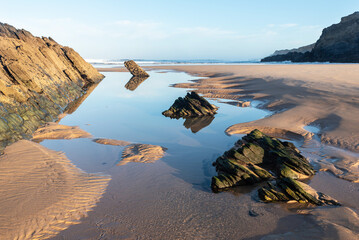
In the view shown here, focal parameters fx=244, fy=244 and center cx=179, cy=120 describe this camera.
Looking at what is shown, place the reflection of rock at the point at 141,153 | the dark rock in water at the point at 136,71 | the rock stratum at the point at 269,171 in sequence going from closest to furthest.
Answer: the rock stratum at the point at 269,171, the reflection of rock at the point at 141,153, the dark rock in water at the point at 136,71

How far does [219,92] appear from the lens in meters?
24.5

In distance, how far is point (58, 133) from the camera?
12.0 metres

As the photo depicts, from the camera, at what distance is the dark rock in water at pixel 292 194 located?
605 cm

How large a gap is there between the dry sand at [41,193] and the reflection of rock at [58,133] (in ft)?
7.87

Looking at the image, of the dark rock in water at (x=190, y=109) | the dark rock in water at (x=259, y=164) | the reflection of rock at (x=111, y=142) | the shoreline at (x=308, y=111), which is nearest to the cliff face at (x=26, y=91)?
the reflection of rock at (x=111, y=142)

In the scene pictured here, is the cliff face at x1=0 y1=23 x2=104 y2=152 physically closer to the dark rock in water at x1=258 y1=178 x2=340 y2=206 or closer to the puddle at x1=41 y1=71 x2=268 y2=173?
the puddle at x1=41 y1=71 x2=268 y2=173

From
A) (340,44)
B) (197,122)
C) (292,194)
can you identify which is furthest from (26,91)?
(340,44)

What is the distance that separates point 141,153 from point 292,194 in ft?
17.8

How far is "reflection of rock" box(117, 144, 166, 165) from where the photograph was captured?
29.2 feet

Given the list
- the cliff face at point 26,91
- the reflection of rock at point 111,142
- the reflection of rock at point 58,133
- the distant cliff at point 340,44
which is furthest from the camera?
the distant cliff at point 340,44

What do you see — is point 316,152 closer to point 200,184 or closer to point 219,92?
point 200,184

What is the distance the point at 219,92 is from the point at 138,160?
17090 millimetres

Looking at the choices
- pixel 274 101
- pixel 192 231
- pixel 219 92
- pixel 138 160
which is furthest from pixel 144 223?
pixel 219 92

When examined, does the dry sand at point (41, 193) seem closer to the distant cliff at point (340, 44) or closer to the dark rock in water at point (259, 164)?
the dark rock in water at point (259, 164)
